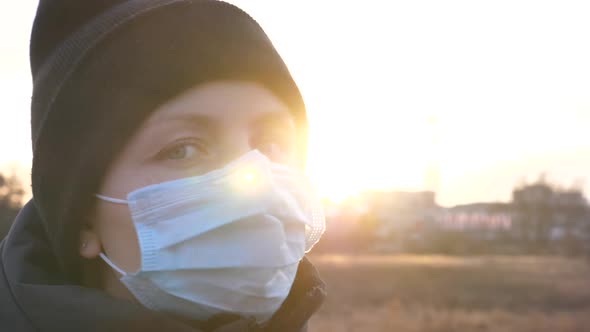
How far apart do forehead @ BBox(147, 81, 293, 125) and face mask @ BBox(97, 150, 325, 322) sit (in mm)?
135

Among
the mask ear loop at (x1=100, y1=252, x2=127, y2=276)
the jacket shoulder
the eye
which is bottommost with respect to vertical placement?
the jacket shoulder

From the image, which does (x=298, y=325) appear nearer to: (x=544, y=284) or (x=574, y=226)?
(x=544, y=284)

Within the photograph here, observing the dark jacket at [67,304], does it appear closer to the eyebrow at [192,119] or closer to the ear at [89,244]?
the ear at [89,244]

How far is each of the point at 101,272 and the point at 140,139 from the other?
0.47 metres

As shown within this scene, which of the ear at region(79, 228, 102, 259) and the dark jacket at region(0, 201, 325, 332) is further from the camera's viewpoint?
the ear at region(79, 228, 102, 259)

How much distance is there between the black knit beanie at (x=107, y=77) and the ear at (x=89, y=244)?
0.03 m

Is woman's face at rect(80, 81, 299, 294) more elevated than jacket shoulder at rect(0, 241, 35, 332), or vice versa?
woman's face at rect(80, 81, 299, 294)

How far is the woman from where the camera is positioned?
2.39m

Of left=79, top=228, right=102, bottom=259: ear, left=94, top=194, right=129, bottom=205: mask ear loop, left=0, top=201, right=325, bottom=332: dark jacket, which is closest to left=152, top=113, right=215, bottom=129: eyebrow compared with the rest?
left=94, top=194, right=129, bottom=205: mask ear loop

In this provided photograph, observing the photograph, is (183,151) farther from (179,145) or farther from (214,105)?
(214,105)

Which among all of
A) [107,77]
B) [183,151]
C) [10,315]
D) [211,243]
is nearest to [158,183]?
[183,151]

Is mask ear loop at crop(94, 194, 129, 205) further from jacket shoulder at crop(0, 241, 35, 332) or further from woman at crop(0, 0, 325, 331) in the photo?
jacket shoulder at crop(0, 241, 35, 332)

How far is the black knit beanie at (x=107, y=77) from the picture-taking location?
2377mm

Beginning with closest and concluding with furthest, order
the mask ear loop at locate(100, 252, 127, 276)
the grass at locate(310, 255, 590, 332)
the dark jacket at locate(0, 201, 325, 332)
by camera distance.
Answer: the dark jacket at locate(0, 201, 325, 332) → the mask ear loop at locate(100, 252, 127, 276) → the grass at locate(310, 255, 590, 332)
